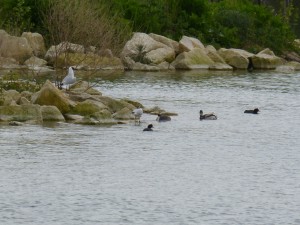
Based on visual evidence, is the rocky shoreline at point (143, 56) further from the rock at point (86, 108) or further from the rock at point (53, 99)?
the rock at point (86, 108)

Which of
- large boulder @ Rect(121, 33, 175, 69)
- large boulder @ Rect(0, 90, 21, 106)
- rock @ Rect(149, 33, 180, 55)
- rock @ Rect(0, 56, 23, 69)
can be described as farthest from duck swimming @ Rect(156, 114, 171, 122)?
rock @ Rect(149, 33, 180, 55)

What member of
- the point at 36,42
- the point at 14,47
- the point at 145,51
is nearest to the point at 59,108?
the point at 14,47

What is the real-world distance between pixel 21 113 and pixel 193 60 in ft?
72.1

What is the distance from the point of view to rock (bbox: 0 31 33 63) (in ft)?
154

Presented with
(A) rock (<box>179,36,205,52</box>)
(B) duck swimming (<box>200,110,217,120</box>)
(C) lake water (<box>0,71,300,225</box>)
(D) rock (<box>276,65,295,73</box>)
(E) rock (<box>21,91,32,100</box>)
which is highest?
(A) rock (<box>179,36,205,52</box>)

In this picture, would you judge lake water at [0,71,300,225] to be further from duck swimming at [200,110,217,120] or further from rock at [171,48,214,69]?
rock at [171,48,214,69]

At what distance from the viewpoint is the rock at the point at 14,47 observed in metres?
46.9

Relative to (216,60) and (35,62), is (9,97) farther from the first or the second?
(216,60)

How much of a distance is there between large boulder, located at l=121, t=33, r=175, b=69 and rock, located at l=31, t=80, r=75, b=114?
711 inches

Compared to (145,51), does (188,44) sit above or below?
above

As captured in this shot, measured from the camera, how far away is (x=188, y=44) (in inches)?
2039

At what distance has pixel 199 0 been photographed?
56.3m

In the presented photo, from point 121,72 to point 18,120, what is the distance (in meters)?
17.8

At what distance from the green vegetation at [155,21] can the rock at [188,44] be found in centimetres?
237
